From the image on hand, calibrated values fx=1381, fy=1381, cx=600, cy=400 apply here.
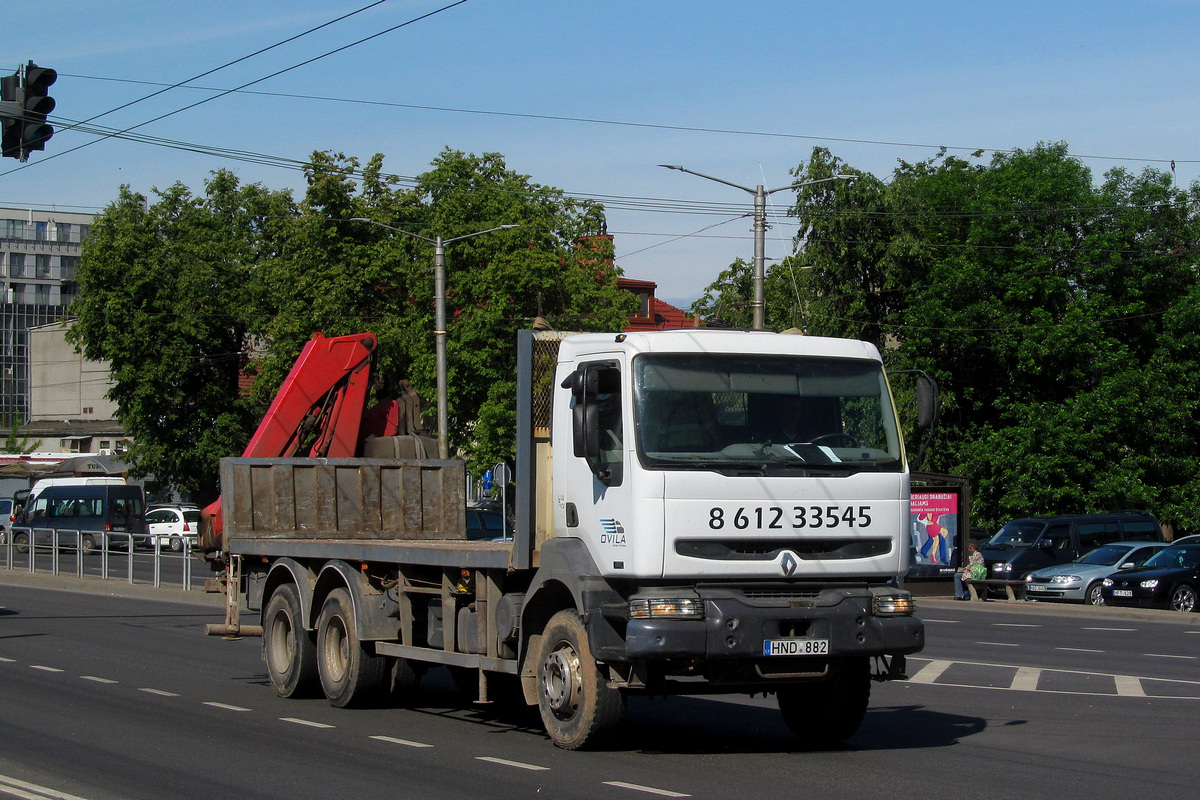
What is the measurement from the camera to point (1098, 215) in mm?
45469

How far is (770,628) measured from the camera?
28.2 ft

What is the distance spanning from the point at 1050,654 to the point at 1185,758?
28.3ft

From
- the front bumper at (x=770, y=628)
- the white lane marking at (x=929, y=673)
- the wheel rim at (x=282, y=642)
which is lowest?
the white lane marking at (x=929, y=673)

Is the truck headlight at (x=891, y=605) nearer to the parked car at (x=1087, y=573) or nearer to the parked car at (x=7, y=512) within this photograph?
the parked car at (x=1087, y=573)

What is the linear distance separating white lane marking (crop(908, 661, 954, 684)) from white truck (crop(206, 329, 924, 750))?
15.3ft

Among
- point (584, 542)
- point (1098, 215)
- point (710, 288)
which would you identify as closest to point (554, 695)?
point (584, 542)

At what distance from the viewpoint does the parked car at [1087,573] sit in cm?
2759

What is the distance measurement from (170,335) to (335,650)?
43.9 m

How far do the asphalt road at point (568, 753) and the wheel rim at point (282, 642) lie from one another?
1.04 feet

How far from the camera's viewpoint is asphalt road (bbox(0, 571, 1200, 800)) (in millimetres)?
8250

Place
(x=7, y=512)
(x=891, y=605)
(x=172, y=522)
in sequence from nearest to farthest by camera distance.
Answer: (x=891, y=605)
(x=172, y=522)
(x=7, y=512)

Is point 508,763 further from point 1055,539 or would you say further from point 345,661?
point 1055,539

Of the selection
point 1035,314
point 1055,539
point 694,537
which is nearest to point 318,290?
point 1035,314

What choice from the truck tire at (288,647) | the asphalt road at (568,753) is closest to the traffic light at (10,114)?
the asphalt road at (568,753)
